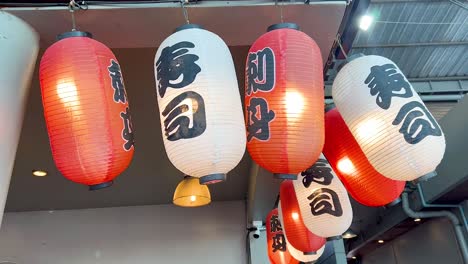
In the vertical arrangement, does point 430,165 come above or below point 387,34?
below

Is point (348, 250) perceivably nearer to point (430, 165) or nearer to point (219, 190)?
point (219, 190)

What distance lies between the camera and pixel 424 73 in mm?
6332

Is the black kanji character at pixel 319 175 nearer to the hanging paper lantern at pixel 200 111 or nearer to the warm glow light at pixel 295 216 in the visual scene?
the warm glow light at pixel 295 216

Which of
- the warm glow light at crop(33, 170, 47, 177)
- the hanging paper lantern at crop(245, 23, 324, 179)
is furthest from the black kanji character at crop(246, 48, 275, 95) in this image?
the warm glow light at crop(33, 170, 47, 177)

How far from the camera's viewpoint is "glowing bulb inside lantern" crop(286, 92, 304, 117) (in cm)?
175

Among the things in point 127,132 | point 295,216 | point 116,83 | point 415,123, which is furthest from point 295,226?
point 116,83

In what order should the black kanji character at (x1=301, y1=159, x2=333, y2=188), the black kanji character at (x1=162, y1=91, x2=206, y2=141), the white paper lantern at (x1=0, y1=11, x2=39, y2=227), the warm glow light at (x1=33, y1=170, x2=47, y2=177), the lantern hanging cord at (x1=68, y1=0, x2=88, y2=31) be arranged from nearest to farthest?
the black kanji character at (x1=162, y1=91, x2=206, y2=141) → the white paper lantern at (x1=0, y1=11, x2=39, y2=227) → the lantern hanging cord at (x1=68, y1=0, x2=88, y2=31) → the black kanji character at (x1=301, y1=159, x2=333, y2=188) → the warm glow light at (x1=33, y1=170, x2=47, y2=177)

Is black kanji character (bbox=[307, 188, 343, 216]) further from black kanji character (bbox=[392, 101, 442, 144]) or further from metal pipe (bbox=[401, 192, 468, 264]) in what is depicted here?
metal pipe (bbox=[401, 192, 468, 264])

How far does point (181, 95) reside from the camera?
65.3 inches

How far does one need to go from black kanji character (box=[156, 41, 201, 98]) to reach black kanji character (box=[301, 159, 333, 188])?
4.77ft

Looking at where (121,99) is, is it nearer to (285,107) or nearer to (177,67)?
(177,67)

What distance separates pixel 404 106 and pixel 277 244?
275 centimetres

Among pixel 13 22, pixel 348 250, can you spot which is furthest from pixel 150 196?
pixel 348 250

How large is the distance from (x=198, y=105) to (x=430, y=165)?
1.16 meters
